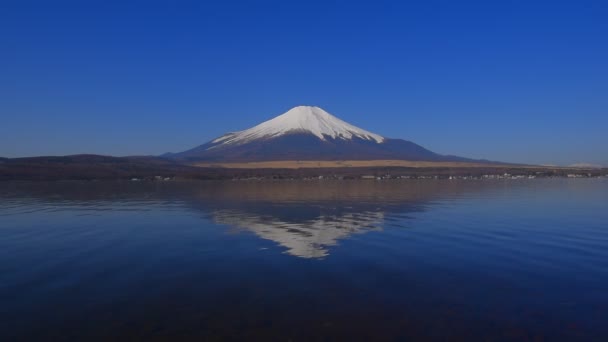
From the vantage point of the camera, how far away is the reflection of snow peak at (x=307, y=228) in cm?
1457

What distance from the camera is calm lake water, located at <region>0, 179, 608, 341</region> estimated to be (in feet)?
24.9

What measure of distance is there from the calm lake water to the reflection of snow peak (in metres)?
0.10

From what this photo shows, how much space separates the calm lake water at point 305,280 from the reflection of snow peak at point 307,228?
10 centimetres

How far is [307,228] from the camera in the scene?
18.5 metres

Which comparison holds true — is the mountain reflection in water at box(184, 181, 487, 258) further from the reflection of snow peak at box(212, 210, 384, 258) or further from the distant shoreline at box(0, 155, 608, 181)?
the distant shoreline at box(0, 155, 608, 181)

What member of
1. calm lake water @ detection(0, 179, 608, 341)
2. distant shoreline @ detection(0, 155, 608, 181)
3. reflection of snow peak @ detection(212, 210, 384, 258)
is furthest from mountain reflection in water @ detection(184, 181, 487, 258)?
distant shoreline @ detection(0, 155, 608, 181)

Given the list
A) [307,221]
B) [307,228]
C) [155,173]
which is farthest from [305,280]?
[155,173]

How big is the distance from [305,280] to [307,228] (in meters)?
8.11

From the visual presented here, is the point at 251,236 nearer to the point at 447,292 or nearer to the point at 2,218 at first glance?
the point at 447,292

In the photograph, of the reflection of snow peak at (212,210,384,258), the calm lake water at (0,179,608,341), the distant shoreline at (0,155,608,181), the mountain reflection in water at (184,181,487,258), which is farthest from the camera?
the distant shoreline at (0,155,608,181)

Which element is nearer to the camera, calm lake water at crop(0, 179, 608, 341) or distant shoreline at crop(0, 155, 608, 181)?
calm lake water at crop(0, 179, 608, 341)

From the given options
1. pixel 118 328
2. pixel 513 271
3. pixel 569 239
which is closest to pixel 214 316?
pixel 118 328

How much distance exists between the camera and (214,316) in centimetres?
→ 809

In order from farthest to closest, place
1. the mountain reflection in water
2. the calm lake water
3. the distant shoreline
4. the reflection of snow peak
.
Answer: the distant shoreline, the mountain reflection in water, the reflection of snow peak, the calm lake water
